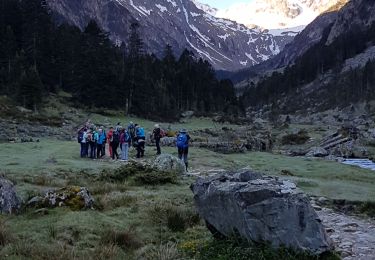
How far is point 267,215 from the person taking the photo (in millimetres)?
10414

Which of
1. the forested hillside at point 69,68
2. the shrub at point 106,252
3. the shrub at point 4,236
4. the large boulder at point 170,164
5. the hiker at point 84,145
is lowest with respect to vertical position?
the shrub at point 106,252

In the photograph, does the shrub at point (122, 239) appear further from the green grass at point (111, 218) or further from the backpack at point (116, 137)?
the backpack at point (116, 137)

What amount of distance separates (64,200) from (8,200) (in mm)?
1619

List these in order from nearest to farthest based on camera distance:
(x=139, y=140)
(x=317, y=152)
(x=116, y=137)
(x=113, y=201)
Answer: (x=113, y=201) → (x=116, y=137) → (x=139, y=140) → (x=317, y=152)

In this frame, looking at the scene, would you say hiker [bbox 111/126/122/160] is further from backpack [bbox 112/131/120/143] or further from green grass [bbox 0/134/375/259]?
green grass [bbox 0/134/375/259]

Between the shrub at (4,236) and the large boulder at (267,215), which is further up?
Result: the large boulder at (267,215)

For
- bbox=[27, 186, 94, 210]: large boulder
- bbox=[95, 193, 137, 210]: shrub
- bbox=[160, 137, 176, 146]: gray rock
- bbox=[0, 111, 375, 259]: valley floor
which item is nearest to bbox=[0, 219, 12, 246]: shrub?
bbox=[0, 111, 375, 259]: valley floor

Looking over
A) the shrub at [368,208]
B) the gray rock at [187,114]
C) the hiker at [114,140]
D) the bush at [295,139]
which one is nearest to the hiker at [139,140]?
the hiker at [114,140]

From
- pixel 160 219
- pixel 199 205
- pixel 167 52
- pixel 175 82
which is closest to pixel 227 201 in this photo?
pixel 199 205

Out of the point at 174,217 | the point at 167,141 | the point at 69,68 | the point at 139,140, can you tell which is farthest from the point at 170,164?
the point at 69,68

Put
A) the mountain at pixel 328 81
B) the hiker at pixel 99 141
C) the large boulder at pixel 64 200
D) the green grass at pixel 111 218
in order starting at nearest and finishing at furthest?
the green grass at pixel 111 218 → the large boulder at pixel 64 200 → the hiker at pixel 99 141 → the mountain at pixel 328 81

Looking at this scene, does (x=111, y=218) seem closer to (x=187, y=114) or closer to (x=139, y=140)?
(x=139, y=140)

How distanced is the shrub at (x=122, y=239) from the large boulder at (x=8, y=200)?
139 inches

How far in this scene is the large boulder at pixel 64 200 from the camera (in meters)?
15.1
